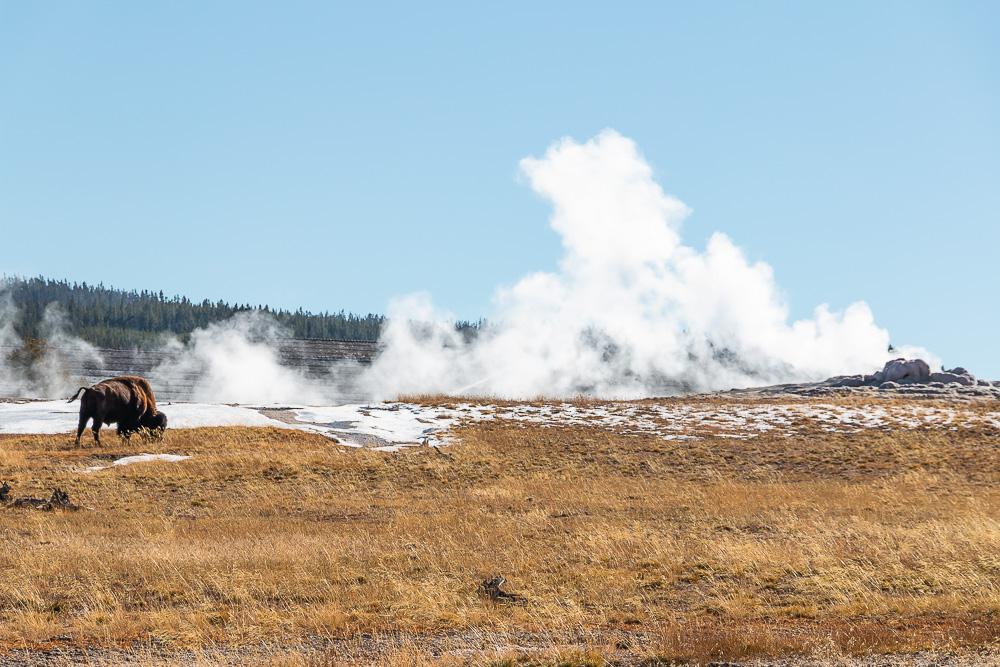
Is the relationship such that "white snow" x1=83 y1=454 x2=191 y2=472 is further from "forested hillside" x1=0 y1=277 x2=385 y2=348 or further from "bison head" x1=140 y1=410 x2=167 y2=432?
"forested hillside" x1=0 y1=277 x2=385 y2=348

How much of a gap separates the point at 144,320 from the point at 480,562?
124372 mm

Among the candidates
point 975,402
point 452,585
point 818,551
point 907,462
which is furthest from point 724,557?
point 975,402

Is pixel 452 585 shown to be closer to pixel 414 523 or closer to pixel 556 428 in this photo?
pixel 414 523

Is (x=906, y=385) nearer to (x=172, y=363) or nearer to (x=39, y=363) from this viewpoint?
(x=172, y=363)

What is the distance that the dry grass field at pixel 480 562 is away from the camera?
8.02m

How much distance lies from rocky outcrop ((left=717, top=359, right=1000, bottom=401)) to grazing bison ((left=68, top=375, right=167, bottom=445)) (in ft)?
153

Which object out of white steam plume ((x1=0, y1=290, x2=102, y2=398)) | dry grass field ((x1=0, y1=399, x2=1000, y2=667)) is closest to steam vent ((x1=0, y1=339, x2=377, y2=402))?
white steam plume ((x1=0, y1=290, x2=102, y2=398))

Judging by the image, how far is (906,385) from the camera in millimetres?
61031

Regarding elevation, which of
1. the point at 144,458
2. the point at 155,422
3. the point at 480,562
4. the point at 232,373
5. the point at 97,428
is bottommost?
the point at 144,458

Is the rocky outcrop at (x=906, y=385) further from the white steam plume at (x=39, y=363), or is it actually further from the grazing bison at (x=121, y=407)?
the white steam plume at (x=39, y=363)

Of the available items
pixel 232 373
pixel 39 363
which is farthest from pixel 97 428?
pixel 39 363

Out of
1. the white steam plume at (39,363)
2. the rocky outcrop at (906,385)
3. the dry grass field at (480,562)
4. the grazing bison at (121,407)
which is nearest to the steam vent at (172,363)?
the white steam plume at (39,363)

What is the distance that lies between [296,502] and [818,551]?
13.1m

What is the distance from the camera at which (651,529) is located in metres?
16.1
